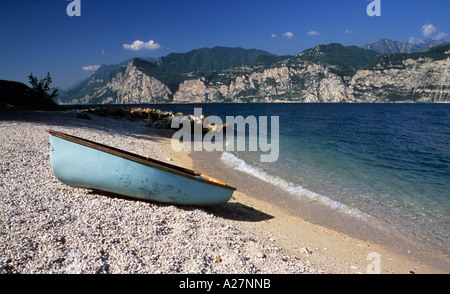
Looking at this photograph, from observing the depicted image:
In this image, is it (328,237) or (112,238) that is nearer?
(112,238)

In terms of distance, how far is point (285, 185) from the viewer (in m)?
13.3

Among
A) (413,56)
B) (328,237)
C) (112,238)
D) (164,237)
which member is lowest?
(328,237)

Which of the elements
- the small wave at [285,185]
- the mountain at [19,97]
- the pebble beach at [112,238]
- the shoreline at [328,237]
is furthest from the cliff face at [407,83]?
the pebble beach at [112,238]

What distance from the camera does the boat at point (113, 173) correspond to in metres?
7.23

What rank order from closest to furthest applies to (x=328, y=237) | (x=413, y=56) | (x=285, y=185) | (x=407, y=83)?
(x=328, y=237) → (x=285, y=185) → (x=407, y=83) → (x=413, y=56)

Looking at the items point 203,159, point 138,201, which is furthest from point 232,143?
point 138,201

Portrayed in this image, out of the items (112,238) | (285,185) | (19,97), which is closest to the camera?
(112,238)

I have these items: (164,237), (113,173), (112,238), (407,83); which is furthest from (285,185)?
(407,83)

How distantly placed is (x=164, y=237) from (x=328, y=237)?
17.1ft

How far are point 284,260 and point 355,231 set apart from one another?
13.5 feet

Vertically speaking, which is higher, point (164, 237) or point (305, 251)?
point (164, 237)

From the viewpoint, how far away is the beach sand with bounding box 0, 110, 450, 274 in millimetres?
4918

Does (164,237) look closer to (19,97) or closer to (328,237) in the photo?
(328,237)
